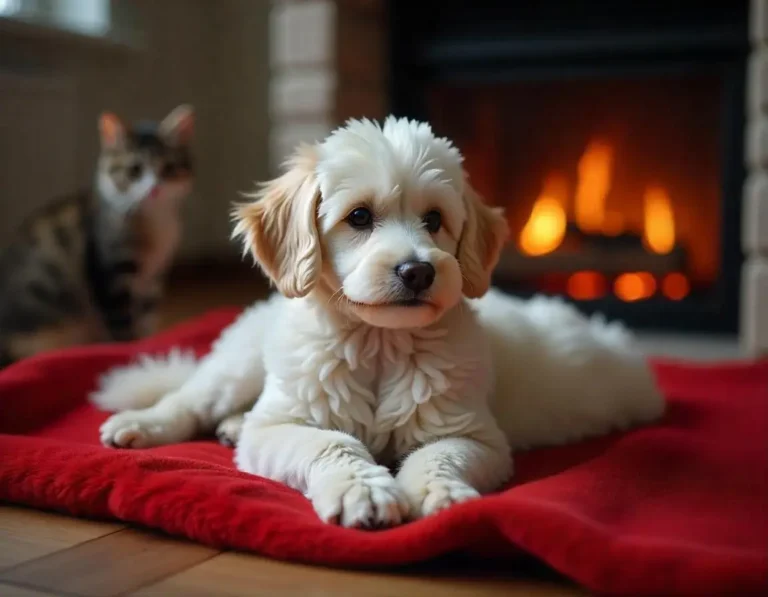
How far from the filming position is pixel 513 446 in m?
1.68

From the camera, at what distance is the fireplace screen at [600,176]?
3393mm

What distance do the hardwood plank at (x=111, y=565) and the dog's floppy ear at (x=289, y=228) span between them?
42 cm

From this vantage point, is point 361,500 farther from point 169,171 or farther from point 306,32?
point 306,32

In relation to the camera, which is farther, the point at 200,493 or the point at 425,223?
the point at 425,223

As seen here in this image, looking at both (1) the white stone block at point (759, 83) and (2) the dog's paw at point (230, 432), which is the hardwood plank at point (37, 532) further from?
(1) the white stone block at point (759, 83)

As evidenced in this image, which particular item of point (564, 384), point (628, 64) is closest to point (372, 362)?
point (564, 384)

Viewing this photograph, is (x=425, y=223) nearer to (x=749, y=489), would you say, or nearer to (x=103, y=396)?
(x=749, y=489)

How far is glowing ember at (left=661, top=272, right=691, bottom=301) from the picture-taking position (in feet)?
11.2

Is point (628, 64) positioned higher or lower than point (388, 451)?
higher

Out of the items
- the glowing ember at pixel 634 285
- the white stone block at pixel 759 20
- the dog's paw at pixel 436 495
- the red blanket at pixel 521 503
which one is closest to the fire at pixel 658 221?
the glowing ember at pixel 634 285

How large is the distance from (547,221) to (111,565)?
8.75 feet

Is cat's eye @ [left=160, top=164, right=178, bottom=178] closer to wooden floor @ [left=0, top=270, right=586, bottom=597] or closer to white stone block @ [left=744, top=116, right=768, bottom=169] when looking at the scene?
wooden floor @ [left=0, top=270, right=586, bottom=597]

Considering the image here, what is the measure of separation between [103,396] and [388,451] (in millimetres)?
681

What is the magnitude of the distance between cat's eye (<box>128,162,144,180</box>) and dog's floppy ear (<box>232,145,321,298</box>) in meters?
1.30
